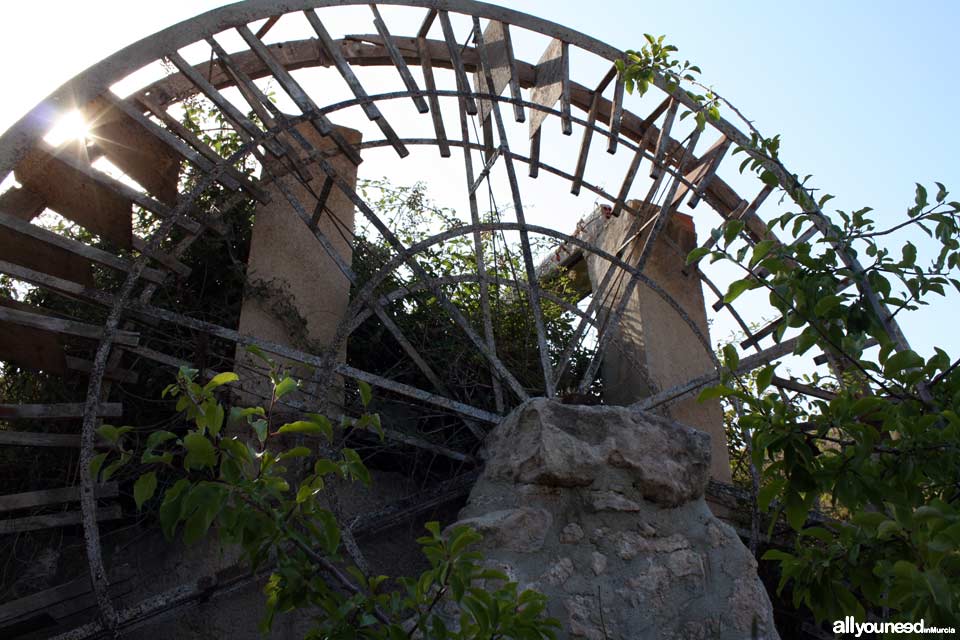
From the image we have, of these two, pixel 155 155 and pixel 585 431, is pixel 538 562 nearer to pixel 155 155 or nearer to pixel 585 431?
pixel 585 431

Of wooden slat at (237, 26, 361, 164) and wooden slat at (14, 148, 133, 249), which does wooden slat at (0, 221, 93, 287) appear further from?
wooden slat at (237, 26, 361, 164)

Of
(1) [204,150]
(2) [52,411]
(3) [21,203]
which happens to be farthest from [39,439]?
(1) [204,150]

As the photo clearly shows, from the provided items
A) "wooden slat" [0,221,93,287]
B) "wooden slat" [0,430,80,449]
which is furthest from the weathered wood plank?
"wooden slat" [0,221,93,287]

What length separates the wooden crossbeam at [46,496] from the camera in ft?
15.3

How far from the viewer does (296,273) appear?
5812 mm

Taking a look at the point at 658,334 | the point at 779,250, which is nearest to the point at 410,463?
the point at 658,334

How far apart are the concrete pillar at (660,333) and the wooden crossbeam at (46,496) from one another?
3283 mm

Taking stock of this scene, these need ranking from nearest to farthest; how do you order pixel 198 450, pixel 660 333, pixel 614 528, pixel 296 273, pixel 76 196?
A: pixel 198 450 → pixel 614 528 → pixel 76 196 → pixel 296 273 → pixel 660 333

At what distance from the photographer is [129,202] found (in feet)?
16.7

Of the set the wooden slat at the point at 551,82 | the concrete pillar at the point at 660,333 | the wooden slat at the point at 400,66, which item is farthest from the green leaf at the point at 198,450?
the wooden slat at the point at 551,82

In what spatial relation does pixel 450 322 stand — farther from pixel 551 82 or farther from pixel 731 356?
pixel 731 356

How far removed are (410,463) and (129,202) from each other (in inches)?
88.1

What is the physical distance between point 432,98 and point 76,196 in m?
2.27

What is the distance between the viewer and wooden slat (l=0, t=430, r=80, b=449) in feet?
15.3
